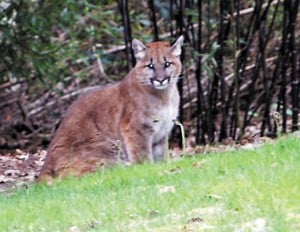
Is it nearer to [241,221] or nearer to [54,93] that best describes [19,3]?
[54,93]

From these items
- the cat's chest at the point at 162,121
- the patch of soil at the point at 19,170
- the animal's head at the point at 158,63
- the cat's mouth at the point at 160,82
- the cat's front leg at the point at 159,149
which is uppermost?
Answer: the animal's head at the point at 158,63

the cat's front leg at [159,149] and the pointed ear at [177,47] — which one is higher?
the pointed ear at [177,47]

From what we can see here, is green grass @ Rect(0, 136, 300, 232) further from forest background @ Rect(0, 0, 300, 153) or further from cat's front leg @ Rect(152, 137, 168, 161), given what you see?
forest background @ Rect(0, 0, 300, 153)

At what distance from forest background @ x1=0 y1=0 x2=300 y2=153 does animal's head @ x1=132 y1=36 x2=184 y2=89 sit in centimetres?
129

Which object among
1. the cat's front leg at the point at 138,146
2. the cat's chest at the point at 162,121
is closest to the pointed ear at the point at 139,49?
the cat's chest at the point at 162,121

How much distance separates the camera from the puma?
9.05 meters

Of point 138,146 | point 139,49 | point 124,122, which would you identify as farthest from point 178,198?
point 139,49

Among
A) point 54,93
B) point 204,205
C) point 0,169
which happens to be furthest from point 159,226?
point 54,93

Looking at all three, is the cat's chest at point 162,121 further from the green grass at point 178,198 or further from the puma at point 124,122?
the green grass at point 178,198

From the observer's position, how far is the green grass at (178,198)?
5.97 metres

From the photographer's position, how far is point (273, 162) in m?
7.55

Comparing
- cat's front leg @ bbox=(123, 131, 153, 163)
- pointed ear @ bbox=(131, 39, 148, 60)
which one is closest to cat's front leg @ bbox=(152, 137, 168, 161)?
cat's front leg @ bbox=(123, 131, 153, 163)

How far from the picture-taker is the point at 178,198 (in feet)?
21.6

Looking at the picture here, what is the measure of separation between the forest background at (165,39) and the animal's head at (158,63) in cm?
129
